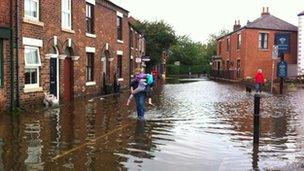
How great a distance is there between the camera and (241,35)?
53.2 m

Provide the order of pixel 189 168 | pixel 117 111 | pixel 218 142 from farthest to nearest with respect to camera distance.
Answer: pixel 117 111
pixel 218 142
pixel 189 168

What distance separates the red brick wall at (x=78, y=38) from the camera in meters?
18.7

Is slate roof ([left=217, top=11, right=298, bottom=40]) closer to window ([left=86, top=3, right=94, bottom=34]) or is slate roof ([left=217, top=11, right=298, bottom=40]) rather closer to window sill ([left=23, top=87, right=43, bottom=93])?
window ([left=86, top=3, right=94, bottom=34])

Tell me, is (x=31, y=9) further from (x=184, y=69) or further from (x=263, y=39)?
(x=184, y=69)

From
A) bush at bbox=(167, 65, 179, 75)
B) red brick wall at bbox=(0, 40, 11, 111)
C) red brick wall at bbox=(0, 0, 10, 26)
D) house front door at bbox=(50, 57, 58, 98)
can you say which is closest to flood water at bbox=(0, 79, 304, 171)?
red brick wall at bbox=(0, 40, 11, 111)

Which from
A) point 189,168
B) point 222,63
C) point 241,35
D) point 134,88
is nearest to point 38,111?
point 134,88

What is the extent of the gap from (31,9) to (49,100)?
352cm

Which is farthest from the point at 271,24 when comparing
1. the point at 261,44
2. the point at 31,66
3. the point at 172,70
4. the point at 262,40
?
the point at 172,70

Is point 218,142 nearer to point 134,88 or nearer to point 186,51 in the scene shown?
point 134,88

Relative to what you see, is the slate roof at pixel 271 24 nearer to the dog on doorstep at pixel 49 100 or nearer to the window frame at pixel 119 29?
the window frame at pixel 119 29

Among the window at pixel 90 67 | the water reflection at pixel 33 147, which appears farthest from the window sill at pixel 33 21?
the window at pixel 90 67

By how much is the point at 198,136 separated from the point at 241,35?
139ft

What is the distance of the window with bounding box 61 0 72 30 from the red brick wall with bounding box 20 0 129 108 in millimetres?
330

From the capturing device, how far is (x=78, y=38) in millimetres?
23438
